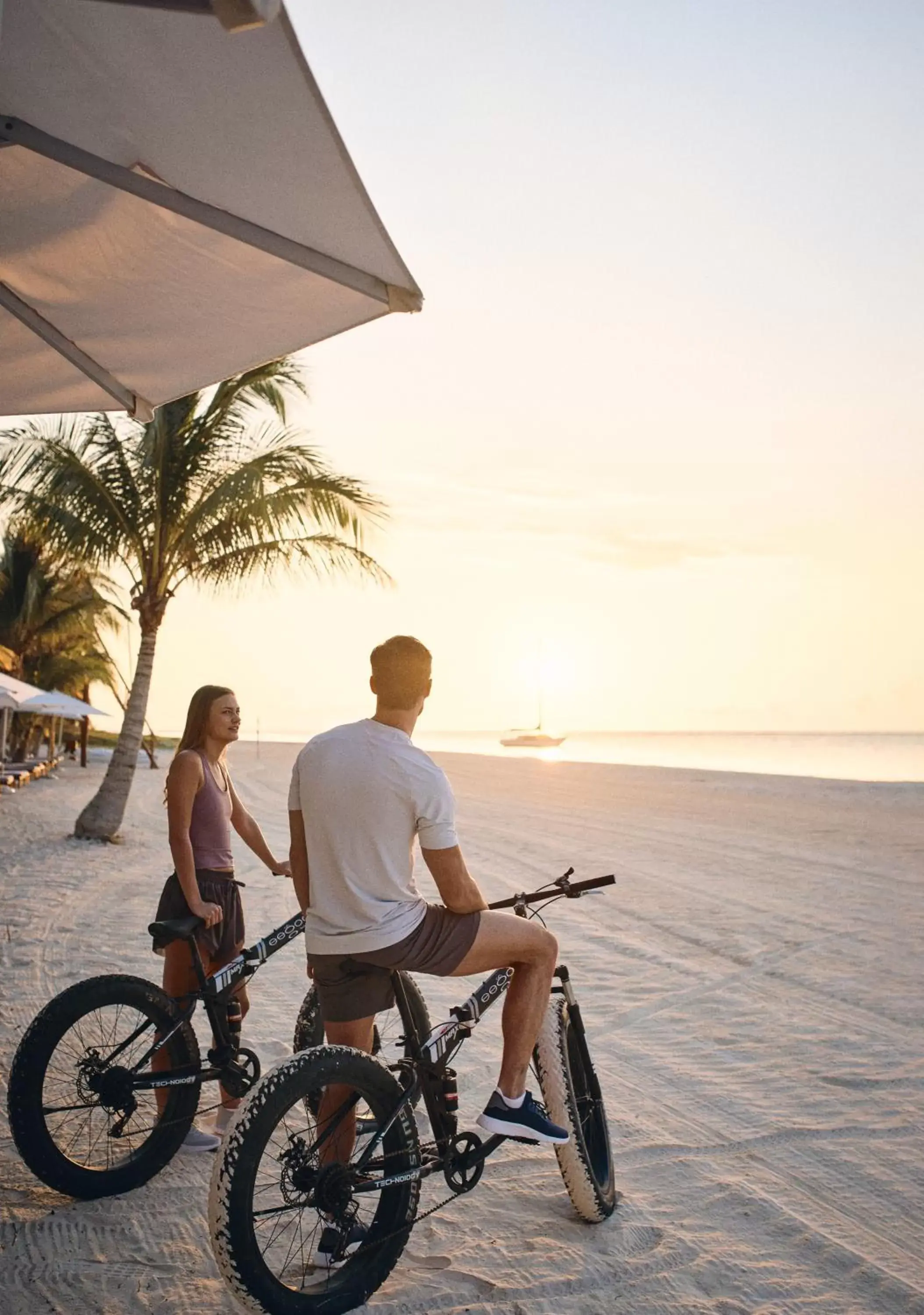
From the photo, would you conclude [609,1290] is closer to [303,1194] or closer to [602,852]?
[303,1194]

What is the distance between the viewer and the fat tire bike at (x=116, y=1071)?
10.9ft

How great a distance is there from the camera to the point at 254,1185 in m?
2.71

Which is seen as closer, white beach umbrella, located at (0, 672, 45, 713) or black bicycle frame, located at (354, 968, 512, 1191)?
black bicycle frame, located at (354, 968, 512, 1191)

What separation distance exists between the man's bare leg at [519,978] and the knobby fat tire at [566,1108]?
0.58 ft

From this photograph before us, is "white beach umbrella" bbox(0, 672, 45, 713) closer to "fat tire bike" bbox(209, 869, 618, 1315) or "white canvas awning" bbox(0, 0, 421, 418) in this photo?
"white canvas awning" bbox(0, 0, 421, 418)

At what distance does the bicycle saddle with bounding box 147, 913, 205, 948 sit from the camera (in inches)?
145

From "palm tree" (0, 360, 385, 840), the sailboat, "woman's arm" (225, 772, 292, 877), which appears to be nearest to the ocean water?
the sailboat

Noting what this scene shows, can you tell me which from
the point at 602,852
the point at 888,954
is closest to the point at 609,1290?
the point at 888,954

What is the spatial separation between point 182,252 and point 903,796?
82.0ft

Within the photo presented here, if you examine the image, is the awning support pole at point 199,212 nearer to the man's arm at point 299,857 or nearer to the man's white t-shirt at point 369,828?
the man's white t-shirt at point 369,828

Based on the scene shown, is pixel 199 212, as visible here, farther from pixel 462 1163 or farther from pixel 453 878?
pixel 462 1163

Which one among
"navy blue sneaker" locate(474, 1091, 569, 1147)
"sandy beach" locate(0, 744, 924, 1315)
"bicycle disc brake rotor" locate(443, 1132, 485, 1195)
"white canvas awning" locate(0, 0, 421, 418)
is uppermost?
"white canvas awning" locate(0, 0, 421, 418)

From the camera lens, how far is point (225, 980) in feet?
12.7

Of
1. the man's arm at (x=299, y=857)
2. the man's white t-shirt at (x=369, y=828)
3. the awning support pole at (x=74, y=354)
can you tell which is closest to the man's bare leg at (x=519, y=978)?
the man's white t-shirt at (x=369, y=828)
